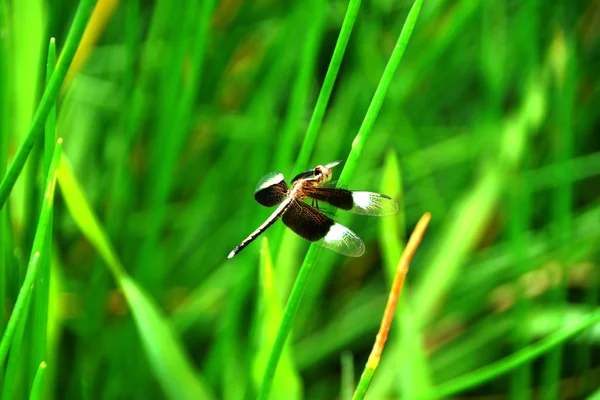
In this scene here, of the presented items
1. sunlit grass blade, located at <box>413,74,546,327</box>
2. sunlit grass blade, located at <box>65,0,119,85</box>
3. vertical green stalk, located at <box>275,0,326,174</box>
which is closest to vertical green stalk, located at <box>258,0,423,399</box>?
vertical green stalk, located at <box>275,0,326,174</box>

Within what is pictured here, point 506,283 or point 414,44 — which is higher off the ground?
point 414,44

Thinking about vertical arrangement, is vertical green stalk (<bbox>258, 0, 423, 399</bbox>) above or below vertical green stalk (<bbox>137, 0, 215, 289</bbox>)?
below

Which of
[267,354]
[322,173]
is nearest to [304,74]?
[322,173]

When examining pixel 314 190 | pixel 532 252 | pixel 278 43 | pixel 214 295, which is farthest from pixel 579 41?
pixel 214 295

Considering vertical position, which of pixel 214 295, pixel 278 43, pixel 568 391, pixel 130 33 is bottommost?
pixel 568 391

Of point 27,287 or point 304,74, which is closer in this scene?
point 27,287

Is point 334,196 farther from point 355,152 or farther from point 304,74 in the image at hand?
point 355,152

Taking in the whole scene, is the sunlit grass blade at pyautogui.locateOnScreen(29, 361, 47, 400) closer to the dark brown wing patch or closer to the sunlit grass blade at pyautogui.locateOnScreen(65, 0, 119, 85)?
the dark brown wing patch

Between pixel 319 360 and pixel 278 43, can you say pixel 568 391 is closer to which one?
pixel 319 360
